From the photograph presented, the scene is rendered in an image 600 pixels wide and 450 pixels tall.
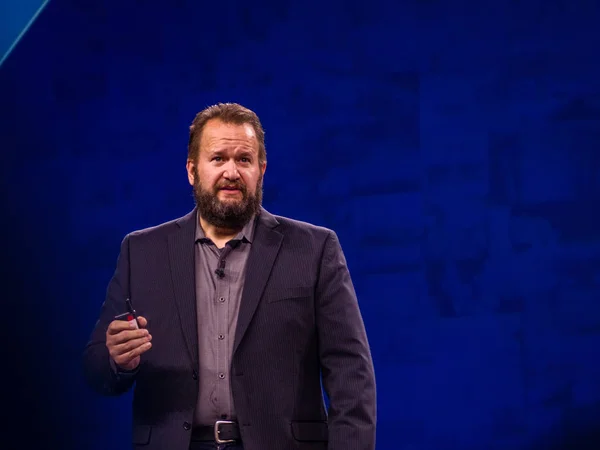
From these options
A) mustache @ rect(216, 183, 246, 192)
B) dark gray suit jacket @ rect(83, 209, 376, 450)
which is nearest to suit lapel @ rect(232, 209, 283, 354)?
dark gray suit jacket @ rect(83, 209, 376, 450)

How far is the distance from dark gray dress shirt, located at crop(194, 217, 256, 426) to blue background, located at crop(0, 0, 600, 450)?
1.02 meters

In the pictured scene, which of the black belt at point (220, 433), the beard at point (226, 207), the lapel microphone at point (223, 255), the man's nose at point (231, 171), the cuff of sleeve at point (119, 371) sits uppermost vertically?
the man's nose at point (231, 171)

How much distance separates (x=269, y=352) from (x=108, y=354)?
49cm

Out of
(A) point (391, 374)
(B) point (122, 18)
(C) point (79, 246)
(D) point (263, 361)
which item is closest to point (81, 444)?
(C) point (79, 246)

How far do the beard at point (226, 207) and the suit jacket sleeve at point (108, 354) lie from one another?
0.29 meters

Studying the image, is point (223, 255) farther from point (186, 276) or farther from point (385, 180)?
point (385, 180)

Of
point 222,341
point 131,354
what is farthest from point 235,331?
point 131,354

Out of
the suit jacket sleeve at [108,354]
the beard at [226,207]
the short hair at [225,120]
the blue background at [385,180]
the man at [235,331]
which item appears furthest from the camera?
the blue background at [385,180]

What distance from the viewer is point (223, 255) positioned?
2490mm

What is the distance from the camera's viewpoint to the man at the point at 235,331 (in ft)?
7.55

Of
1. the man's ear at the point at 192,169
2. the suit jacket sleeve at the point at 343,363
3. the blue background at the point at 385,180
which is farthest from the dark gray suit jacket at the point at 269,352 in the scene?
the blue background at the point at 385,180

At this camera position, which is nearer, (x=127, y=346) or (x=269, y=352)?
(x=127, y=346)

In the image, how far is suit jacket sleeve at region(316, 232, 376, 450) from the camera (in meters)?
2.33

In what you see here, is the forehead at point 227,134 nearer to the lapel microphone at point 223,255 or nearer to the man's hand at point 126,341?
the lapel microphone at point 223,255
